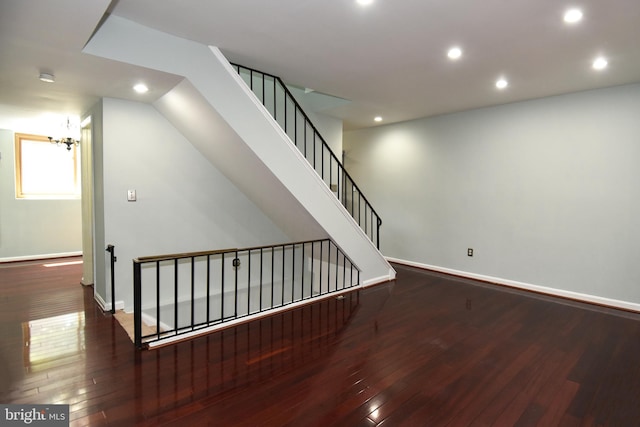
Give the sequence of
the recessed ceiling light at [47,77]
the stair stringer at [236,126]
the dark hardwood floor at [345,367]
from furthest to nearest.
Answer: the recessed ceiling light at [47,77], the stair stringer at [236,126], the dark hardwood floor at [345,367]

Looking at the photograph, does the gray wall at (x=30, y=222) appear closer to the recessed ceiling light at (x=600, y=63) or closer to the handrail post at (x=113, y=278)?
the handrail post at (x=113, y=278)

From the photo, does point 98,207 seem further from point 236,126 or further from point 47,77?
point 236,126

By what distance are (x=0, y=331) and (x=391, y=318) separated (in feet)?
13.0

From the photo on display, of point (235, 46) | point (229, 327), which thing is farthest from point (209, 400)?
point (235, 46)

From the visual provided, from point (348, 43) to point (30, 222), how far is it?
6.91 m

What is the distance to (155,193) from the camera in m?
4.23

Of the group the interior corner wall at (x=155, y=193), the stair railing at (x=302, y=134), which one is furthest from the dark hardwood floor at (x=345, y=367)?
Result: the stair railing at (x=302, y=134)

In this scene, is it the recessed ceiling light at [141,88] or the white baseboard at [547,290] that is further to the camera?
the white baseboard at [547,290]

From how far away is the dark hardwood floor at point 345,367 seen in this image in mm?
2150

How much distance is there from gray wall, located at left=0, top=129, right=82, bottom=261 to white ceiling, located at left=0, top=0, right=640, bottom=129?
282cm

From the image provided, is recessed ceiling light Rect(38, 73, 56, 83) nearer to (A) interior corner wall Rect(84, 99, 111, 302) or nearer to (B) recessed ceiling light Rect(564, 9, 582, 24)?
(A) interior corner wall Rect(84, 99, 111, 302)

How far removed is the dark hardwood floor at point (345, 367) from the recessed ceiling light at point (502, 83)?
279 cm

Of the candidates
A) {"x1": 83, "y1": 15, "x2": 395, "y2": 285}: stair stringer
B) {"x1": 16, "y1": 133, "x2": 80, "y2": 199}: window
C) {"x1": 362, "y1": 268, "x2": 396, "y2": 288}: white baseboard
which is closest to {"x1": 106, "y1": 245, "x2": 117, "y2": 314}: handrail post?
{"x1": 83, "y1": 15, "x2": 395, "y2": 285}: stair stringer

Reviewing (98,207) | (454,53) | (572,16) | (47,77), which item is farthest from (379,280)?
(47,77)
